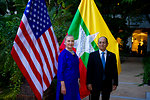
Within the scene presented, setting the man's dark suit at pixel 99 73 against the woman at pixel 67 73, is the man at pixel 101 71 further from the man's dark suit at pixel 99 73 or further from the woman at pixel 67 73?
the woman at pixel 67 73

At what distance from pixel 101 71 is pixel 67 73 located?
23.6 inches

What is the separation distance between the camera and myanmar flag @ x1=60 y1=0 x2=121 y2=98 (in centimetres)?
372

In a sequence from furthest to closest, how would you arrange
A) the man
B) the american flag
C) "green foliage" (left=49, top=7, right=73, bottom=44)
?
"green foliage" (left=49, top=7, right=73, bottom=44) < the man < the american flag

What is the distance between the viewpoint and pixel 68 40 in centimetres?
279

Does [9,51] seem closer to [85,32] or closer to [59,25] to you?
[59,25]

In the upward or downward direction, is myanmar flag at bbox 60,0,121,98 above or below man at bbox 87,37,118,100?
above

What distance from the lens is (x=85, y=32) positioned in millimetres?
3795

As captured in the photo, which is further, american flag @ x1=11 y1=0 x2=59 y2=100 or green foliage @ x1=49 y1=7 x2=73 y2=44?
green foliage @ x1=49 y1=7 x2=73 y2=44

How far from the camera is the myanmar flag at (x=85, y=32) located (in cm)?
372

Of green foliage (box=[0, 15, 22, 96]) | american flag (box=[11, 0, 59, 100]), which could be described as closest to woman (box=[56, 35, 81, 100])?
american flag (box=[11, 0, 59, 100])

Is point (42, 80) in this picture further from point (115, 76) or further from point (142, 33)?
point (142, 33)

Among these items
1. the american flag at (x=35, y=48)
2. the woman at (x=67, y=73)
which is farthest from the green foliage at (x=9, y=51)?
the woman at (x=67, y=73)

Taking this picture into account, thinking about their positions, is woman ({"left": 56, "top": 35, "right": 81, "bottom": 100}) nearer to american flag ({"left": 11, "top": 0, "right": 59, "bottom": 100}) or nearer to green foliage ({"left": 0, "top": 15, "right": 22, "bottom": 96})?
american flag ({"left": 11, "top": 0, "right": 59, "bottom": 100})

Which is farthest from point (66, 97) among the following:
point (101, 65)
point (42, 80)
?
point (101, 65)
